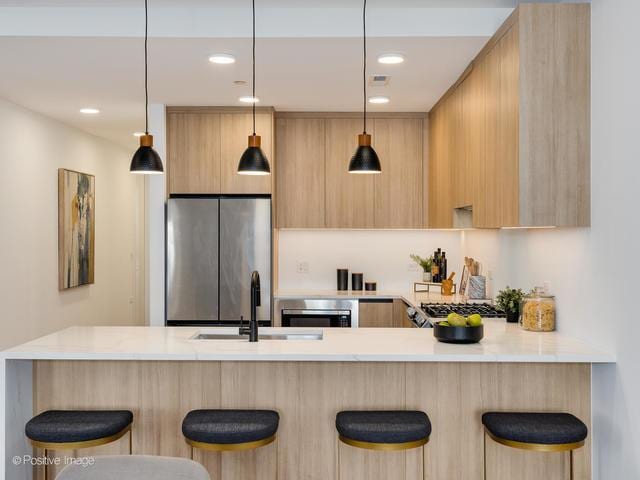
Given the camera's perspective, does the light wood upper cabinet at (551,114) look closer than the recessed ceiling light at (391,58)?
Yes

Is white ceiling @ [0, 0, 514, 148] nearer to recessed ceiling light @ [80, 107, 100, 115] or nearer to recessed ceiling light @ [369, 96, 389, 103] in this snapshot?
recessed ceiling light @ [369, 96, 389, 103]

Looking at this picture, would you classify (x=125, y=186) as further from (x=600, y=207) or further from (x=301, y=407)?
(x=600, y=207)

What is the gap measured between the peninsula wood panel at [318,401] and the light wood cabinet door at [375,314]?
2285 mm

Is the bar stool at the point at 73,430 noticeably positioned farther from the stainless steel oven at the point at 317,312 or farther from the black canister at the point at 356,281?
the black canister at the point at 356,281

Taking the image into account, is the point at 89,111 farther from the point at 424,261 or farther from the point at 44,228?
the point at 424,261

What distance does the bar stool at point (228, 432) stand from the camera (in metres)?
2.49

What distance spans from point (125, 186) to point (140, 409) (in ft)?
17.9

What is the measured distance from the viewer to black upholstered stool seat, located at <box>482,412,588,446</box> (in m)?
2.45

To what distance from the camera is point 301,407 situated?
9.51 ft

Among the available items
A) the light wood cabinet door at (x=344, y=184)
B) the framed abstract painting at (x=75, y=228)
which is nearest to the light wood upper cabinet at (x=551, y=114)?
the light wood cabinet door at (x=344, y=184)

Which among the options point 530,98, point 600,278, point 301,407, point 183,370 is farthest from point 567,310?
point 183,370

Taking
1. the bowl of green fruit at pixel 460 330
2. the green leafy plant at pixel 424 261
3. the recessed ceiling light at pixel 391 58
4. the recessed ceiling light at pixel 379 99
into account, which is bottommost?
the bowl of green fruit at pixel 460 330

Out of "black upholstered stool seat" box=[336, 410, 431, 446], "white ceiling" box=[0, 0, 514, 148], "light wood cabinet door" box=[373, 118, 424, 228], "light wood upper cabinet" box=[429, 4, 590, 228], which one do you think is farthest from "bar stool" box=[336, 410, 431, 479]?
"light wood cabinet door" box=[373, 118, 424, 228]

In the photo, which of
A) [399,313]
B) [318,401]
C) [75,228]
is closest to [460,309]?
[399,313]
